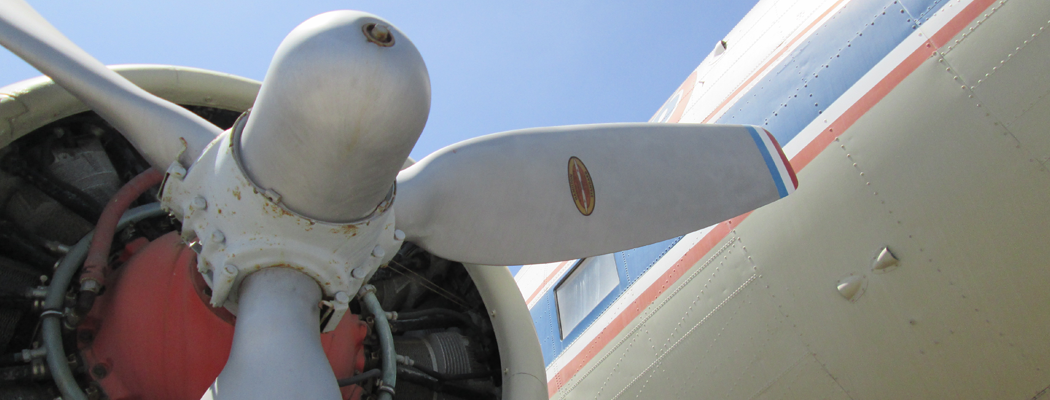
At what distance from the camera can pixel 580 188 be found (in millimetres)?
4504

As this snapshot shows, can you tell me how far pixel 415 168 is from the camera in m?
4.28

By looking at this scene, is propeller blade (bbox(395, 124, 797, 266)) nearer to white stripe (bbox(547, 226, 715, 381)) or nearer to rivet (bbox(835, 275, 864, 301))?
rivet (bbox(835, 275, 864, 301))

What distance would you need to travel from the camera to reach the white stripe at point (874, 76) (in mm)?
5041

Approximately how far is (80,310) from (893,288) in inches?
194

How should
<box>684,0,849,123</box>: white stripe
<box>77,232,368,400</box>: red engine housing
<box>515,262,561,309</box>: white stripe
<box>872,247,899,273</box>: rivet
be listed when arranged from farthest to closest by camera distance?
<box>515,262,561,309</box>: white stripe, <box>684,0,849,123</box>: white stripe, <box>872,247,899,273</box>: rivet, <box>77,232,368,400</box>: red engine housing

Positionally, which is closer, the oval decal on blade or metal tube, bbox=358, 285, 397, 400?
the oval decal on blade

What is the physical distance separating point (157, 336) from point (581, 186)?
8.24 feet

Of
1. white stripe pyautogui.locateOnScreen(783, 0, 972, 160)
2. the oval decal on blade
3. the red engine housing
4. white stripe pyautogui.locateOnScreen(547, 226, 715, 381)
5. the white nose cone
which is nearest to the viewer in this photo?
the white nose cone

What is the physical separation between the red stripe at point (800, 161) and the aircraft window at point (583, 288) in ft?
1.40

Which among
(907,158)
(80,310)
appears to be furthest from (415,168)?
(907,158)

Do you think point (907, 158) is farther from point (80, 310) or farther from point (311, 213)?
point (80, 310)

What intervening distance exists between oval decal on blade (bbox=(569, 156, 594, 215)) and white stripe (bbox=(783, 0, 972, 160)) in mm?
1947

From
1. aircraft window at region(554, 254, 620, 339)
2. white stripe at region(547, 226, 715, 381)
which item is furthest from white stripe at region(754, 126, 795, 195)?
aircraft window at region(554, 254, 620, 339)

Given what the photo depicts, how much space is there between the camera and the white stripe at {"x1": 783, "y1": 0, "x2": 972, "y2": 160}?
5.04m
